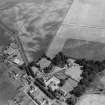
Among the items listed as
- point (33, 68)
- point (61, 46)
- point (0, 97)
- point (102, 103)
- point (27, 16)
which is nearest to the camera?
point (102, 103)

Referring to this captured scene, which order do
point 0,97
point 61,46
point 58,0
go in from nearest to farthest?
point 0,97 → point 61,46 → point 58,0

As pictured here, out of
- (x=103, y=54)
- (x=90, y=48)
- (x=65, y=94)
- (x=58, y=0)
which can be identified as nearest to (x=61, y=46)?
(x=90, y=48)

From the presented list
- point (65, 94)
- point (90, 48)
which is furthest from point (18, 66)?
point (90, 48)

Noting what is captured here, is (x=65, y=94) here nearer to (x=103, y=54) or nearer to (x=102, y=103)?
(x=102, y=103)

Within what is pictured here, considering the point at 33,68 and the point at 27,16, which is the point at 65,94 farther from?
the point at 27,16

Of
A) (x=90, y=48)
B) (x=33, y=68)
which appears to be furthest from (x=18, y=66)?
(x=90, y=48)

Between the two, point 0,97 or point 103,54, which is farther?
point 103,54

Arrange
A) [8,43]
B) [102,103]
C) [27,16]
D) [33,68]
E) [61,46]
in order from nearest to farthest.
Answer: [102,103] → [33,68] → [61,46] → [8,43] → [27,16]

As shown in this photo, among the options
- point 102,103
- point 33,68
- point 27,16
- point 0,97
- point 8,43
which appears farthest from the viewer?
point 27,16

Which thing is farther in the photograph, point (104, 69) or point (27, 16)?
point (27, 16)
